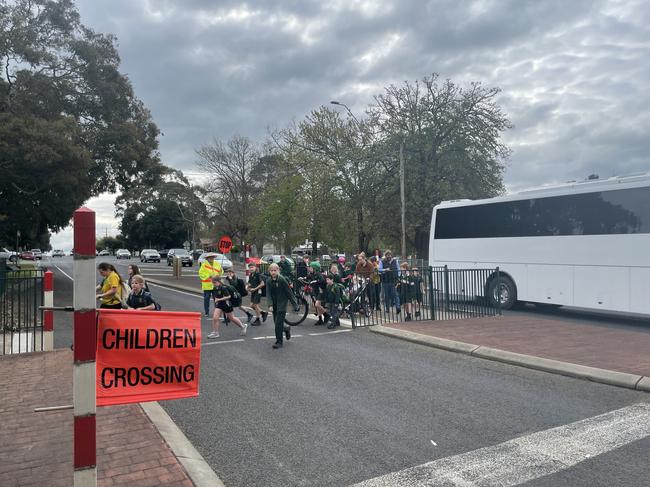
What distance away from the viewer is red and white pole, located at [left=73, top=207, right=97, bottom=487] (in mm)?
2945

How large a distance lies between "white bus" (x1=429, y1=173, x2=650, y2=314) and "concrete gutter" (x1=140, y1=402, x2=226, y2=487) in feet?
32.9

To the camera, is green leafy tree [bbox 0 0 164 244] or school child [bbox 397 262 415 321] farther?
green leafy tree [bbox 0 0 164 244]

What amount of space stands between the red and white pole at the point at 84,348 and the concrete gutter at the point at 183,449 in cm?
117

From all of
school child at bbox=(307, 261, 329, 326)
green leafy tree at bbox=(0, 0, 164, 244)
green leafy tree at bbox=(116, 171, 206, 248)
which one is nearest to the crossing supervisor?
school child at bbox=(307, 261, 329, 326)

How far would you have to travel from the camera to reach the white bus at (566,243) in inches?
494

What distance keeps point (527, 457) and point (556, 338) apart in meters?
6.12

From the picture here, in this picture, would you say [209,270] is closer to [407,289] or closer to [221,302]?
[221,302]

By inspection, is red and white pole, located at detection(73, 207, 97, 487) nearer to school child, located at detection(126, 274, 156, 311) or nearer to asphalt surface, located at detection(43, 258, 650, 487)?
asphalt surface, located at detection(43, 258, 650, 487)

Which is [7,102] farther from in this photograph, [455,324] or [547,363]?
[547,363]

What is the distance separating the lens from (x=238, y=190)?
183 ft

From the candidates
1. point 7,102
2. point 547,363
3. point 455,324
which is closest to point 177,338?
point 547,363

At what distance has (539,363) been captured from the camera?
7867 millimetres

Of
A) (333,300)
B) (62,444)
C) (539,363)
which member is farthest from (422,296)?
(62,444)

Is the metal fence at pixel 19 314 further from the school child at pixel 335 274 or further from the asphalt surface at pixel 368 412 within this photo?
the school child at pixel 335 274
